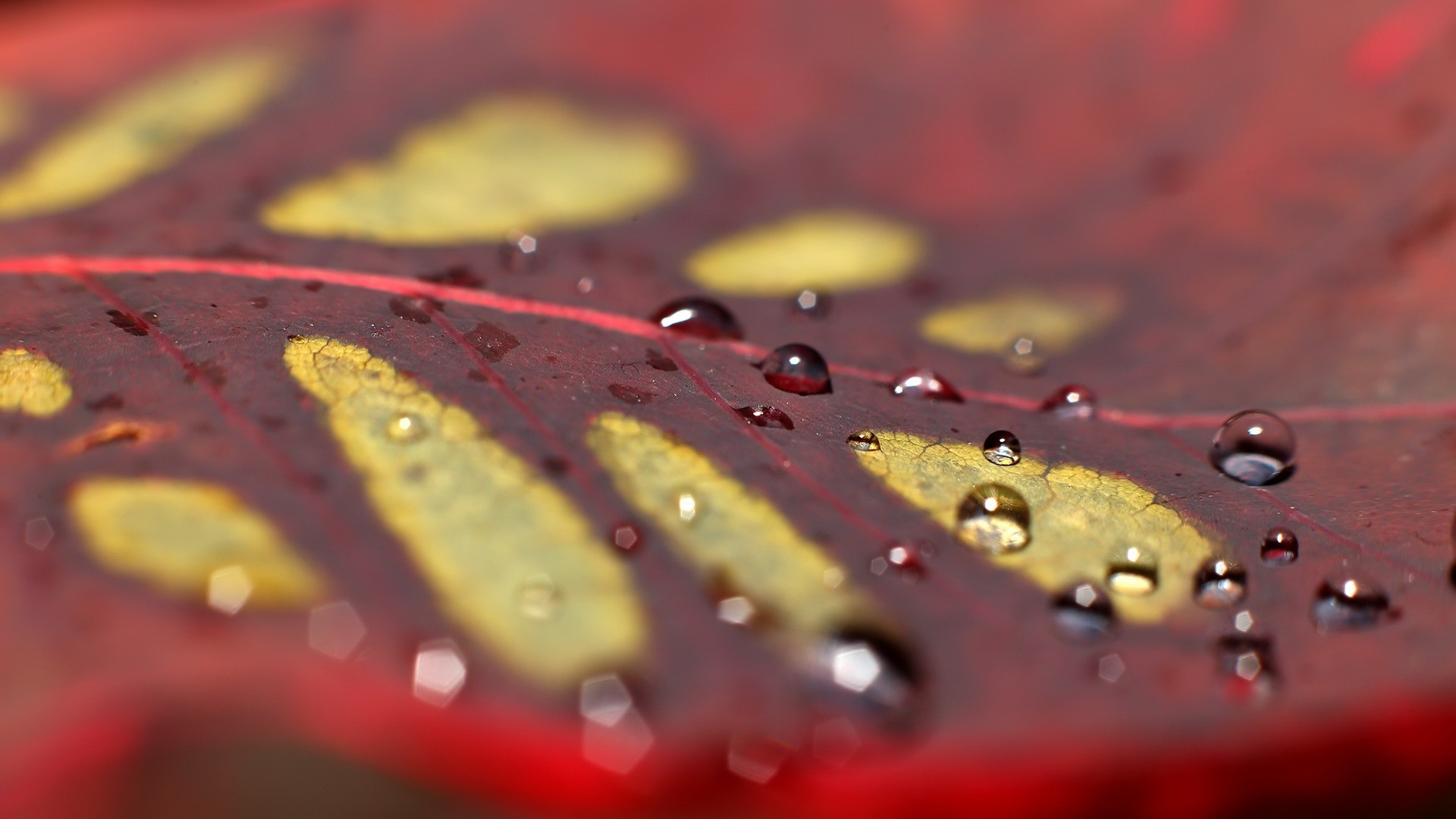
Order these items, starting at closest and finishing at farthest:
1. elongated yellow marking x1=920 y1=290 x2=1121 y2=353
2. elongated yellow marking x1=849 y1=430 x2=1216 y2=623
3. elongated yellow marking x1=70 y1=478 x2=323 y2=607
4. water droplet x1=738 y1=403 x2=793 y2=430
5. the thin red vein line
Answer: elongated yellow marking x1=70 y1=478 x2=323 y2=607, elongated yellow marking x1=849 y1=430 x2=1216 y2=623, water droplet x1=738 y1=403 x2=793 y2=430, the thin red vein line, elongated yellow marking x1=920 y1=290 x2=1121 y2=353

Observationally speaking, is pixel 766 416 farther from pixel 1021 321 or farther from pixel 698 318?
pixel 1021 321

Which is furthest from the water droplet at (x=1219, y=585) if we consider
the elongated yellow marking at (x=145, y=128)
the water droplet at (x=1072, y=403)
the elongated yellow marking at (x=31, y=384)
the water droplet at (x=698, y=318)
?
the elongated yellow marking at (x=145, y=128)

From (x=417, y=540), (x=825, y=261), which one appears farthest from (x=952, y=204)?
(x=417, y=540)

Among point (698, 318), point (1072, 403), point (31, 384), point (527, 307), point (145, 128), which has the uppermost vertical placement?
point (1072, 403)

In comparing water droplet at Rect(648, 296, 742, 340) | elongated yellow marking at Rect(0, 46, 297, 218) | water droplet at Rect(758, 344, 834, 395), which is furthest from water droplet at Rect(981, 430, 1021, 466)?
elongated yellow marking at Rect(0, 46, 297, 218)

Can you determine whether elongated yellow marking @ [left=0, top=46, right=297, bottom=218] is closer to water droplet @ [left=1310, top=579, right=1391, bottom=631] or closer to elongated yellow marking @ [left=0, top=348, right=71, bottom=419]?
elongated yellow marking @ [left=0, top=348, right=71, bottom=419]

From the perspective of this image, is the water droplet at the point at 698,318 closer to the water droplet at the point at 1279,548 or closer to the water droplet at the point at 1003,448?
the water droplet at the point at 1003,448

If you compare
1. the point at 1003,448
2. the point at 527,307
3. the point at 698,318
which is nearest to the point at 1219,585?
the point at 1003,448
